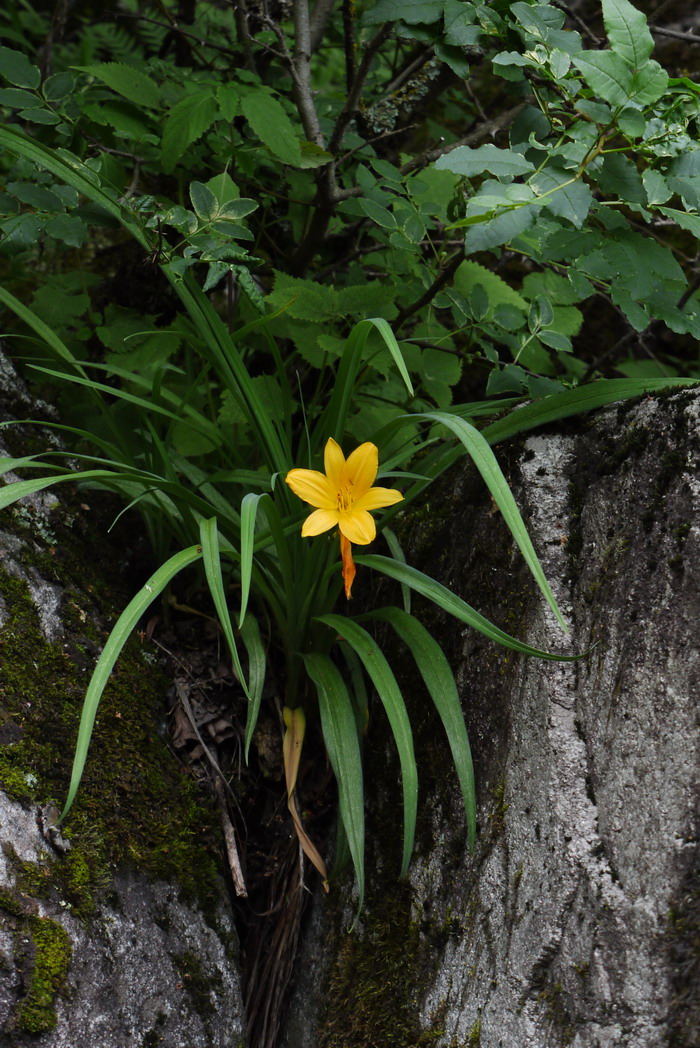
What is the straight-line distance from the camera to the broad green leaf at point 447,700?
121cm

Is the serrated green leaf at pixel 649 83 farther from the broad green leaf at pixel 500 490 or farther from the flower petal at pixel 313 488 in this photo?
the flower petal at pixel 313 488

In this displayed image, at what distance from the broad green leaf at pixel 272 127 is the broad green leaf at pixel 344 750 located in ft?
3.27

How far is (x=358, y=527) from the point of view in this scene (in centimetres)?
121

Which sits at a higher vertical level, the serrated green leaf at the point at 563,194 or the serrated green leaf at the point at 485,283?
the serrated green leaf at the point at 485,283

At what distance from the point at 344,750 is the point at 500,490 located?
1.77ft

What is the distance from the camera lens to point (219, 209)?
149cm

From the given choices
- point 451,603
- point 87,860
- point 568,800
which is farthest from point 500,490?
point 87,860

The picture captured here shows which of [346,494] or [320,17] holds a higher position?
[320,17]

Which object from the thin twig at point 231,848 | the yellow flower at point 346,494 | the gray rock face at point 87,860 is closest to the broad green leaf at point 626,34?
the yellow flower at point 346,494

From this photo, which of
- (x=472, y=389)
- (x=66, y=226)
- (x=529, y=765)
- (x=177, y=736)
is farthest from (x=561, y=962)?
(x=472, y=389)

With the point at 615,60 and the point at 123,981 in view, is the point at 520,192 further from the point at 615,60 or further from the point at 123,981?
the point at 123,981

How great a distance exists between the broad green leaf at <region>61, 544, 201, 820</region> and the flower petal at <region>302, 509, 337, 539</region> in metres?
0.23

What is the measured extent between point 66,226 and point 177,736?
1008 mm

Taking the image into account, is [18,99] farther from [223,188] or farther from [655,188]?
[655,188]
